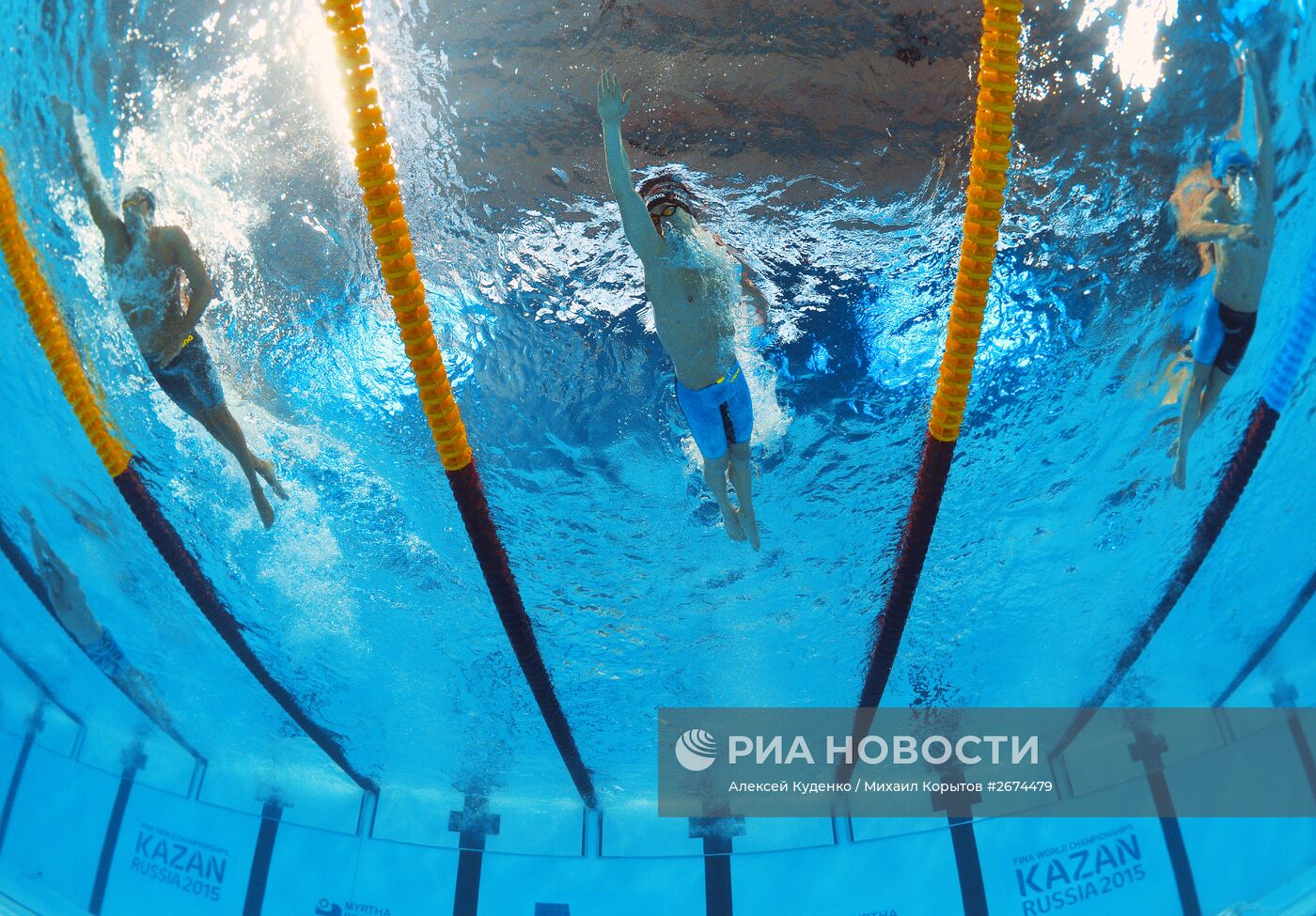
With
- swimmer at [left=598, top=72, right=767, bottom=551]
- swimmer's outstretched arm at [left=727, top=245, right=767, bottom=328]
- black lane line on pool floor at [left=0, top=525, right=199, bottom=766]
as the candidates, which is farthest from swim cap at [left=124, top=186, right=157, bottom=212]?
black lane line on pool floor at [left=0, top=525, right=199, bottom=766]

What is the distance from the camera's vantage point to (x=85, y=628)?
18.8ft

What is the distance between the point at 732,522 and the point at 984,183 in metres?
1.60

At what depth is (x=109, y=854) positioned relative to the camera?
601 centimetres

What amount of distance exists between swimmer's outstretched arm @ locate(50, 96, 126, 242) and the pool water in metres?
0.07

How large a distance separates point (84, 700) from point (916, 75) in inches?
270

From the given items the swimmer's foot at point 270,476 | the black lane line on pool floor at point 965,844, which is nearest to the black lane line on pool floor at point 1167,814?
the black lane line on pool floor at point 965,844

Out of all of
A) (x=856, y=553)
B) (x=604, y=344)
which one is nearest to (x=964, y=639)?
(x=856, y=553)

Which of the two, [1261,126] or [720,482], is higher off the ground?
[1261,126]

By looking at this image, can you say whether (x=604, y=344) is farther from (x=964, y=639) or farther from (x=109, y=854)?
(x=109, y=854)

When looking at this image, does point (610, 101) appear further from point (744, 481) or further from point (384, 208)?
point (744, 481)

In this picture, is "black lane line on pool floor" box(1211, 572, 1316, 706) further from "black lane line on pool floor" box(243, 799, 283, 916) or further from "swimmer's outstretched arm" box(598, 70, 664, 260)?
"black lane line on pool floor" box(243, 799, 283, 916)

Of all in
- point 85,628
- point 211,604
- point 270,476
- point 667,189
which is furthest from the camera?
point 85,628

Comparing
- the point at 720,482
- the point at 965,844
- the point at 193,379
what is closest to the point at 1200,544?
the point at 965,844

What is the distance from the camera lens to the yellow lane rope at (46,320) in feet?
9.65
